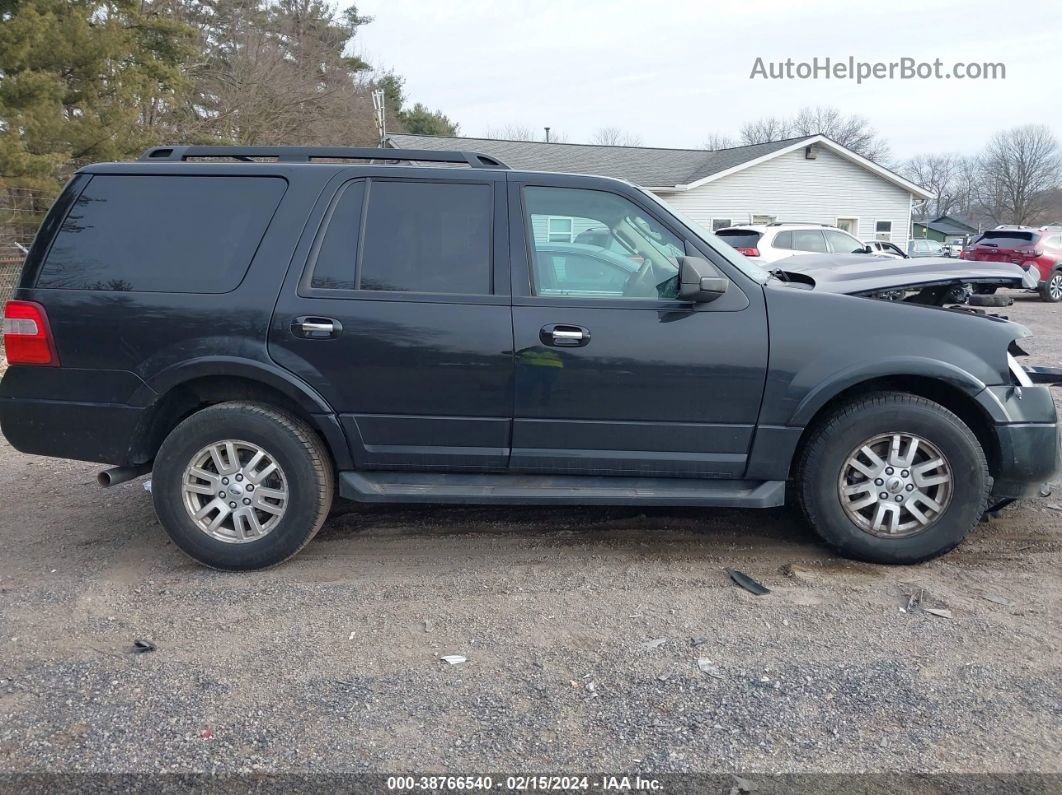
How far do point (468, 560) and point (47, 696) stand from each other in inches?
74.5

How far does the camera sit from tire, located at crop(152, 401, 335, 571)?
12.6ft

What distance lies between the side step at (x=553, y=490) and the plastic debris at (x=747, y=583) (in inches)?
13.6

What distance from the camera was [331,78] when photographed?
29359 millimetres

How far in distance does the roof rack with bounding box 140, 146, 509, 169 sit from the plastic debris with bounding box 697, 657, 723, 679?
8.33 feet

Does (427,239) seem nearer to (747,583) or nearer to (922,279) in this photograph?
(747,583)

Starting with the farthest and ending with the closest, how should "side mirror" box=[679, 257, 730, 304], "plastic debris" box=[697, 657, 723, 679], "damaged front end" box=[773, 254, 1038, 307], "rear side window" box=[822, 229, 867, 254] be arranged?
"rear side window" box=[822, 229, 867, 254] → "damaged front end" box=[773, 254, 1038, 307] → "side mirror" box=[679, 257, 730, 304] → "plastic debris" box=[697, 657, 723, 679]

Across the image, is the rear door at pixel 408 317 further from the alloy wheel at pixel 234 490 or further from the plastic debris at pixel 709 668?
the plastic debris at pixel 709 668

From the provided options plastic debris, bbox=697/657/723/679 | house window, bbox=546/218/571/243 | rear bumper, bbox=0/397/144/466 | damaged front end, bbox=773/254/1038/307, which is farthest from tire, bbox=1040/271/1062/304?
rear bumper, bbox=0/397/144/466

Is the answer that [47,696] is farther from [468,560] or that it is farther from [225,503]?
[468,560]

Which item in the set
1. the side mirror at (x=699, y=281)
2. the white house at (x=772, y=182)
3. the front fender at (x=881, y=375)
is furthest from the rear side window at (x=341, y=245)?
the white house at (x=772, y=182)

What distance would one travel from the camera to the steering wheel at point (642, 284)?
3848 mm

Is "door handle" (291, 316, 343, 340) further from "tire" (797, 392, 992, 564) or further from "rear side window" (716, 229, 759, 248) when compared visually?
"rear side window" (716, 229, 759, 248)

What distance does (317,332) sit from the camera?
149 inches

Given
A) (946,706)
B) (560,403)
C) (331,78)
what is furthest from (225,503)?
(331,78)
